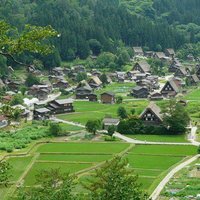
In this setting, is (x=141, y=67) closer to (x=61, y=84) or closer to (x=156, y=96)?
(x=61, y=84)

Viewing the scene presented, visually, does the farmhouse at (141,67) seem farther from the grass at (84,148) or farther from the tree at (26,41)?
the tree at (26,41)

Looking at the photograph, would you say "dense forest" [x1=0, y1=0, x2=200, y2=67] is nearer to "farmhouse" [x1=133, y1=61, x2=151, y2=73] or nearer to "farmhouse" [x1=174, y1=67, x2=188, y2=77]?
"farmhouse" [x1=133, y1=61, x2=151, y2=73]

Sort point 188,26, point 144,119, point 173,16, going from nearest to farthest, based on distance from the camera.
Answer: point 144,119 < point 188,26 < point 173,16

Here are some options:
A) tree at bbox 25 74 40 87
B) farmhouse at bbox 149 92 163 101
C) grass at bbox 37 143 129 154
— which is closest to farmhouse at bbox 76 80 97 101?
farmhouse at bbox 149 92 163 101

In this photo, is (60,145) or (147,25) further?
(147,25)

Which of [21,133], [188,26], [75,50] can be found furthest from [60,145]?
[188,26]

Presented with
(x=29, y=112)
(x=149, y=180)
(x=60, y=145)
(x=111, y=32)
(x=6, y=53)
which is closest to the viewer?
(x=6, y=53)

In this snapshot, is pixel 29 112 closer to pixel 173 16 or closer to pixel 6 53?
pixel 6 53

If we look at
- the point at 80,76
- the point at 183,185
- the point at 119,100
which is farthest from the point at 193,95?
the point at 183,185
